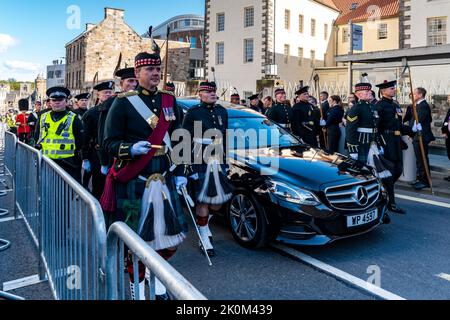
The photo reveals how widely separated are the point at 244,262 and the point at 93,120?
3476 mm

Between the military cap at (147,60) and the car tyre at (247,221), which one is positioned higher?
the military cap at (147,60)

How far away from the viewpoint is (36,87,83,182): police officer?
243 inches

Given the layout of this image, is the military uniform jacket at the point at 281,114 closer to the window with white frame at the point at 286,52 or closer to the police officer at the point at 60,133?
the police officer at the point at 60,133

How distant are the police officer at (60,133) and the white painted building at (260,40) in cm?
3148

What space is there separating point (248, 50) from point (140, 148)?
36977 mm

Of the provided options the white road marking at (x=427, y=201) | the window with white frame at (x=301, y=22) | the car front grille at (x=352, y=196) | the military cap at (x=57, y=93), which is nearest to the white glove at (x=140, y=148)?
the car front grille at (x=352, y=196)

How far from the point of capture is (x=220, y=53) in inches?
1631

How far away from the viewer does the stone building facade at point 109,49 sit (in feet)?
161

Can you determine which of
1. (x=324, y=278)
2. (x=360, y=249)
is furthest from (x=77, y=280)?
(x=360, y=249)

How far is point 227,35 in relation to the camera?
40438 millimetres

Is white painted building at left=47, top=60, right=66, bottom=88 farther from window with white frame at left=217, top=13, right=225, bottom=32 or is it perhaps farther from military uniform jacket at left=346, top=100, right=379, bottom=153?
military uniform jacket at left=346, top=100, right=379, bottom=153

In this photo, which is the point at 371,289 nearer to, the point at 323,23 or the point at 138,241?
the point at 138,241

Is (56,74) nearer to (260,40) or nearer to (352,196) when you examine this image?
(260,40)

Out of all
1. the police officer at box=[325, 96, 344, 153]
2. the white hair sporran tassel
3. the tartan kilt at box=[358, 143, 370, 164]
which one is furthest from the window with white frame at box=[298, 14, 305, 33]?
the white hair sporran tassel
